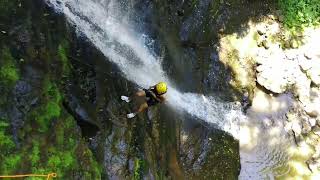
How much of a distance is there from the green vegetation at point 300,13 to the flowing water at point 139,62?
13.1 ft

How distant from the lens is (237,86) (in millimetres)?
12992

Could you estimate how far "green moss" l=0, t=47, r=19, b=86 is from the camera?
8000mm

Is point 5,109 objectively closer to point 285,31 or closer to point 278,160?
point 278,160

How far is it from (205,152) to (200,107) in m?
1.42

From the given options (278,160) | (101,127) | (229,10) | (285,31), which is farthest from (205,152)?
(285,31)

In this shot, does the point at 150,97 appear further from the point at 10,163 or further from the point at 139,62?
the point at 10,163

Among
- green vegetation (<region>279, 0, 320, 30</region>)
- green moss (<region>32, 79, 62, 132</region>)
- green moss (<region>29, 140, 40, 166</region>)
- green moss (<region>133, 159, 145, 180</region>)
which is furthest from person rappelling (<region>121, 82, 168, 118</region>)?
green vegetation (<region>279, 0, 320, 30</region>)

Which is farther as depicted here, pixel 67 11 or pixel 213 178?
pixel 213 178

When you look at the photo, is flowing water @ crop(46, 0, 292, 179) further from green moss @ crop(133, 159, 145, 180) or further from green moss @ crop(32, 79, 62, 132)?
green moss @ crop(133, 159, 145, 180)

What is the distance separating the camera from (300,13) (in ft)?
49.1

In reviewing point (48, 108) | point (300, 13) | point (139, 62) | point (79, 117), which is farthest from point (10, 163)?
point (300, 13)

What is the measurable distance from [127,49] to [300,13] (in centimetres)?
699

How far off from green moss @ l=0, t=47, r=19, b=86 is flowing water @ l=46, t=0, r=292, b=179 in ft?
5.55

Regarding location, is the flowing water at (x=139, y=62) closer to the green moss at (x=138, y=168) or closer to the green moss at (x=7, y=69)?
the green moss at (x=7, y=69)
